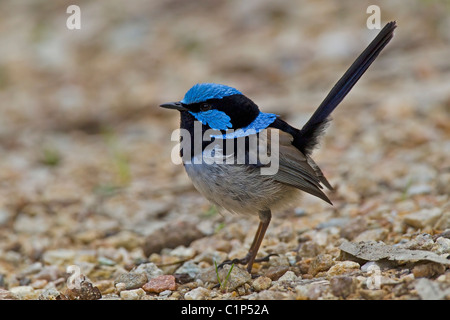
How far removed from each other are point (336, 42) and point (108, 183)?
3.98 m

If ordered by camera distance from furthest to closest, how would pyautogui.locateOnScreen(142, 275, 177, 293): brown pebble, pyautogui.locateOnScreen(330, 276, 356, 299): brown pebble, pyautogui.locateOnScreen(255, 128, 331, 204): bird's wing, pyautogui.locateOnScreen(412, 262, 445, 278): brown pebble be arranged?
pyautogui.locateOnScreen(255, 128, 331, 204): bird's wing, pyautogui.locateOnScreen(142, 275, 177, 293): brown pebble, pyautogui.locateOnScreen(412, 262, 445, 278): brown pebble, pyautogui.locateOnScreen(330, 276, 356, 299): brown pebble

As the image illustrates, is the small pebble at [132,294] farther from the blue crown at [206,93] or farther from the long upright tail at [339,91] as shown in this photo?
the long upright tail at [339,91]

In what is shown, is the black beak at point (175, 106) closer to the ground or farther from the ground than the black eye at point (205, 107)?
farther from the ground

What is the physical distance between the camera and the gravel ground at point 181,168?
11.7 feet

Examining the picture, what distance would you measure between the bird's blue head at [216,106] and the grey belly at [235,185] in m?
0.32

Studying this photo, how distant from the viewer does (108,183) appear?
5.82 metres

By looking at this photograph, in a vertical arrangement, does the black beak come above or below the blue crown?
below

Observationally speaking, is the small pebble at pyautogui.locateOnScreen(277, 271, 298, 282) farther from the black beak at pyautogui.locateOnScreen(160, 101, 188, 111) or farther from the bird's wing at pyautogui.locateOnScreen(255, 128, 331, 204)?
the black beak at pyautogui.locateOnScreen(160, 101, 188, 111)

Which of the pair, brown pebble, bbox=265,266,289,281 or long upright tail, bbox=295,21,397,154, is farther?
long upright tail, bbox=295,21,397,154

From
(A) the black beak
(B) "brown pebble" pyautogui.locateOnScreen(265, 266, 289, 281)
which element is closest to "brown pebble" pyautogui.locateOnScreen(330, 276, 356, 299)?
(B) "brown pebble" pyautogui.locateOnScreen(265, 266, 289, 281)

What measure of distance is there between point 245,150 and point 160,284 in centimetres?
100

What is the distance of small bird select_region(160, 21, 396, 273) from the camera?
3740 mm

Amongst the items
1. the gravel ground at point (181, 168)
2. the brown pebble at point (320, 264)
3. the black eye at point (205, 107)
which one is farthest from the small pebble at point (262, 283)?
the black eye at point (205, 107)
